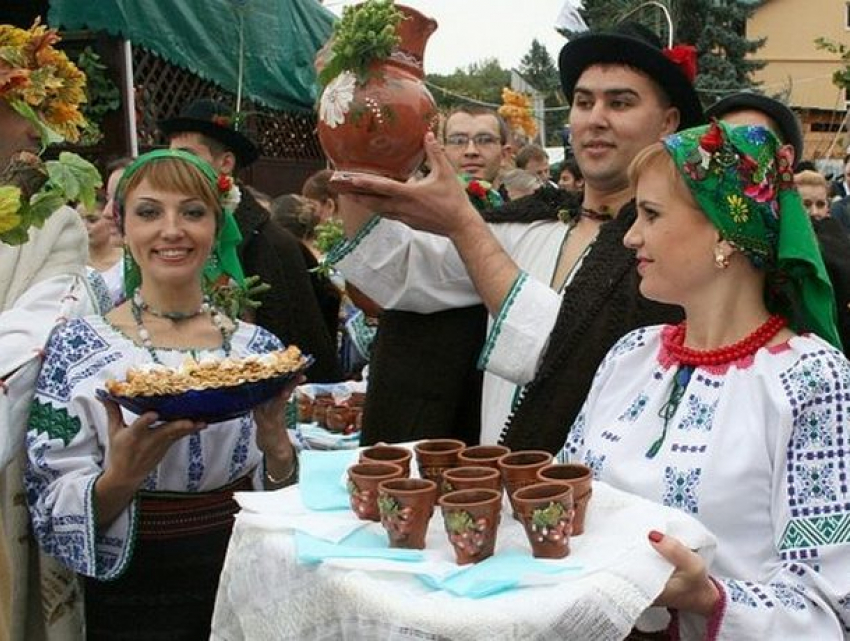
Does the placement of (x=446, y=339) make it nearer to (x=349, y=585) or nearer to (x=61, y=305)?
(x=61, y=305)

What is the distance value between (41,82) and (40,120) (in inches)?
3.6

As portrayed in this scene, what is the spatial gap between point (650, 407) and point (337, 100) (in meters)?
1.07

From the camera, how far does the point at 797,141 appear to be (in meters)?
3.37

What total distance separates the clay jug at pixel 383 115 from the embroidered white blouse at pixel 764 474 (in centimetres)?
89

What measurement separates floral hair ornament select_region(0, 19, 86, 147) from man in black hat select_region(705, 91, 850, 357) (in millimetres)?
1674

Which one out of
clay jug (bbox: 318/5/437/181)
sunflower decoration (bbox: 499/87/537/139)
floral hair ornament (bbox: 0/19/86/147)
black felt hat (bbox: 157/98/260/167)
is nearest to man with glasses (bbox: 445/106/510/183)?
black felt hat (bbox: 157/98/260/167)

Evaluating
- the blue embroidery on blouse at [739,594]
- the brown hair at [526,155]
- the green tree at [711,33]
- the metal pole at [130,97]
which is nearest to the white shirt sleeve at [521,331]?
the blue embroidery on blouse at [739,594]

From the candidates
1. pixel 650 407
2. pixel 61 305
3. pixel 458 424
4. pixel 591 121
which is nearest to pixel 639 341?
pixel 650 407

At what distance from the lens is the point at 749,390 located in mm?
2025

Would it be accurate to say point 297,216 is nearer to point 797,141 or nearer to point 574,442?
point 797,141

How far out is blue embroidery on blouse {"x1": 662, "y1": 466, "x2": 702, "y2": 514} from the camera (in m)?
1.98

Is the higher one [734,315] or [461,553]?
[734,315]

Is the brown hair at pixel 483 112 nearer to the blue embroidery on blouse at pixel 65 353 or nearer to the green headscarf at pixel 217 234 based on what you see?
the green headscarf at pixel 217 234

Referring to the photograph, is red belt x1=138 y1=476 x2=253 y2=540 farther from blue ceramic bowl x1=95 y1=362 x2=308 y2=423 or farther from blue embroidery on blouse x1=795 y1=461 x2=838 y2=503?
blue embroidery on blouse x1=795 y1=461 x2=838 y2=503
